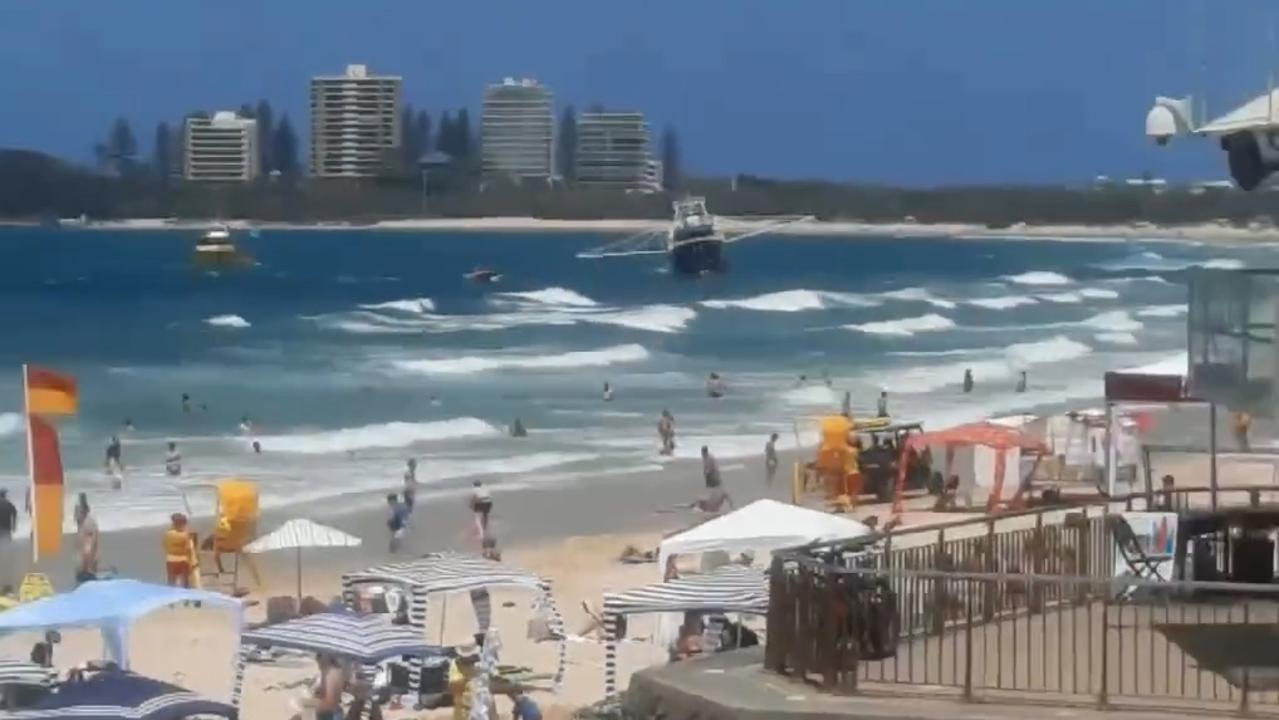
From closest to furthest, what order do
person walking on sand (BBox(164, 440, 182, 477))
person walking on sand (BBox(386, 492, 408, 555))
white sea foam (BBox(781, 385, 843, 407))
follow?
1. person walking on sand (BBox(386, 492, 408, 555))
2. person walking on sand (BBox(164, 440, 182, 477))
3. white sea foam (BBox(781, 385, 843, 407))

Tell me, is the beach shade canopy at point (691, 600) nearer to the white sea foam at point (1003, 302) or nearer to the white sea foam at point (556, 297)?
the white sea foam at point (556, 297)

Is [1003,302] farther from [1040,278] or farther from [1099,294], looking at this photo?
[1040,278]

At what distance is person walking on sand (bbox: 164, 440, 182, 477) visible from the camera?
120 feet

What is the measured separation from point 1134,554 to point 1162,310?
272 ft

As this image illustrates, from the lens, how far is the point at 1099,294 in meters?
108

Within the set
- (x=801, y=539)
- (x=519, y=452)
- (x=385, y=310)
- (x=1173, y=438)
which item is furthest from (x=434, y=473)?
(x=385, y=310)

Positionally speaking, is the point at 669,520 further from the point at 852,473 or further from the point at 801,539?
the point at 801,539

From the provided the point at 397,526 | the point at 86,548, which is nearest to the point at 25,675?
the point at 86,548

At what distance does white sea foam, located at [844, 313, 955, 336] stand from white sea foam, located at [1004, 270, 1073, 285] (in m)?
35.7

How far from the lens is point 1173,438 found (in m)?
29.3

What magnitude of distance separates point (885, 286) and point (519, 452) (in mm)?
89342

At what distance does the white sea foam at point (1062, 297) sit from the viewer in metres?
105

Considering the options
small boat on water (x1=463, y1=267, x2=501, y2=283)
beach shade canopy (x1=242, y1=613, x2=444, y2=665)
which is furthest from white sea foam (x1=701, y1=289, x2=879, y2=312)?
beach shade canopy (x1=242, y1=613, x2=444, y2=665)

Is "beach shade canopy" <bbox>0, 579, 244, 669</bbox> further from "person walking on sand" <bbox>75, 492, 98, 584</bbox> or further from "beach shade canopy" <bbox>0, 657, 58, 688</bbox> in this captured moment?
"person walking on sand" <bbox>75, 492, 98, 584</bbox>
